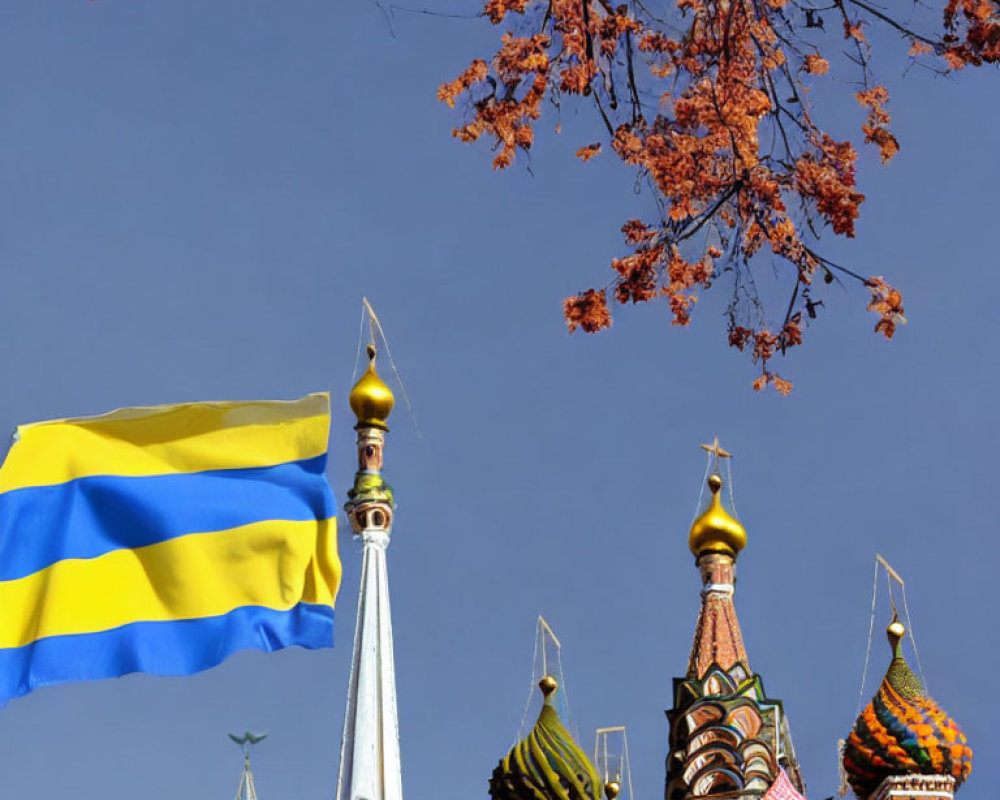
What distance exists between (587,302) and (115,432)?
12.5 metres

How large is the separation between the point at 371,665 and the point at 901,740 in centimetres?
1168

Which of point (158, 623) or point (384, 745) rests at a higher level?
point (384, 745)

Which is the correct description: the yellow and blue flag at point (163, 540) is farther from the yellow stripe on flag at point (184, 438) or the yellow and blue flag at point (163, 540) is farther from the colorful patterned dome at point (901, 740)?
the colorful patterned dome at point (901, 740)

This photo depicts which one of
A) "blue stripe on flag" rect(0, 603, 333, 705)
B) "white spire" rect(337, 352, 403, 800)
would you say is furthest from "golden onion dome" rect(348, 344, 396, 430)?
A: "blue stripe on flag" rect(0, 603, 333, 705)

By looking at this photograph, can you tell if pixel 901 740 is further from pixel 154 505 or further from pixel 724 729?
pixel 154 505

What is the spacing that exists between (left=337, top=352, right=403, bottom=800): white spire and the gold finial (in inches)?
354

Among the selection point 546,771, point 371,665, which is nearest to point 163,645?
point 371,665

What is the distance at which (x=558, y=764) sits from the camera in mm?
43094

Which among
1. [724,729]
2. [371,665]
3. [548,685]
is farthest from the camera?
[548,685]

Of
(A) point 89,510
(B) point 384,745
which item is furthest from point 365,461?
(A) point 89,510

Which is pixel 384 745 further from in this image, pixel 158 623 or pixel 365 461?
pixel 158 623

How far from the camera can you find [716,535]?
47.4 metres

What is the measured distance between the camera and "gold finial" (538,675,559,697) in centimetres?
4638

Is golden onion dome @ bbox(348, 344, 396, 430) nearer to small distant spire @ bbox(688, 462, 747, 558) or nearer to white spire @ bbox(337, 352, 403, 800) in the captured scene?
white spire @ bbox(337, 352, 403, 800)
